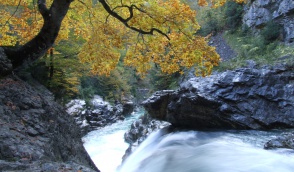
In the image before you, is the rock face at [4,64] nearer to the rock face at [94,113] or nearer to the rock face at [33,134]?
the rock face at [33,134]

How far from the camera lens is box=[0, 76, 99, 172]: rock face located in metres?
3.85

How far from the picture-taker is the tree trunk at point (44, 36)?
18.1 ft

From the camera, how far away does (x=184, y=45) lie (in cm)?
685

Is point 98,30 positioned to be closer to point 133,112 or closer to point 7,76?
point 7,76

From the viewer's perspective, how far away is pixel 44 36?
589 centimetres

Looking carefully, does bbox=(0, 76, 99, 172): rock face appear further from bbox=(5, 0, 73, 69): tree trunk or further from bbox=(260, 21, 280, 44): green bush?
bbox=(260, 21, 280, 44): green bush

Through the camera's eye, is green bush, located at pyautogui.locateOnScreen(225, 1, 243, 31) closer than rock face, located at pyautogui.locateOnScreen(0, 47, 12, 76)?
No

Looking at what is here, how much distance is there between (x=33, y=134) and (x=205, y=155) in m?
5.57

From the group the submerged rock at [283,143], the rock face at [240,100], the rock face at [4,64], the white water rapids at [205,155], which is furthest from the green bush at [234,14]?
the rock face at [4,64]

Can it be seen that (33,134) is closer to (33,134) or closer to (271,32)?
(33,134)

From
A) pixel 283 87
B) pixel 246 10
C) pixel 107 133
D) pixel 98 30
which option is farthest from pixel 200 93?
pixel 246 10

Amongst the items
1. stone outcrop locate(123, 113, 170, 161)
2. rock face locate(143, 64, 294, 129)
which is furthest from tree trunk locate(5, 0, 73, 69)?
stone outcrop locate(123, 113, 170, 161)

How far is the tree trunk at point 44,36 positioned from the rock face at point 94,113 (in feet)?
41.0

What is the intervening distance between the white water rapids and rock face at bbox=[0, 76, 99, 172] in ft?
10.3
